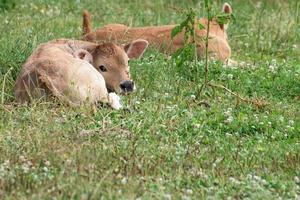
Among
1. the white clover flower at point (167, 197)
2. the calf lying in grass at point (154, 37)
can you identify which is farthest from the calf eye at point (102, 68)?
the white clover flower at point (167, 197)

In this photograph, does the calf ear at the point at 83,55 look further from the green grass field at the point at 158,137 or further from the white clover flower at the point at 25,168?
the white clover flower at the point at 25,168

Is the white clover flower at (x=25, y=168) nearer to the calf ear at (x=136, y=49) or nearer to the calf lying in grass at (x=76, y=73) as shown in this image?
the calf lying in grass at (x=76, y=73)

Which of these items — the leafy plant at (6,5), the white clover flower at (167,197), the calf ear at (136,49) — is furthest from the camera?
the leafy plant at (6,5)

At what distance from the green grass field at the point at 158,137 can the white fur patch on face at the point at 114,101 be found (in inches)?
3.0

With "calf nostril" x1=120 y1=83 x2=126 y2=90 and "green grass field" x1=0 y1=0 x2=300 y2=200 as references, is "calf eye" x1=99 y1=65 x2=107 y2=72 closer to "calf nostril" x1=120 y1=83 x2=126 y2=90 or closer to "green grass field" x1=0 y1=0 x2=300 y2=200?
"calf nostril" x1=120 y1=83 x2=126 y2=90

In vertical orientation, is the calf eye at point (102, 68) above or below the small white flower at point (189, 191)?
below

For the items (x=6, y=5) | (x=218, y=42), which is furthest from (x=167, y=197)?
(x=6, y=5)

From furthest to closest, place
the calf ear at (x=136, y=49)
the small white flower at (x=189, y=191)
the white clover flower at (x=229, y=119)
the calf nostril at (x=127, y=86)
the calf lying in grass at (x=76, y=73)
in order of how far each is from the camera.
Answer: the calf ear at (x=136, y=49) < the calf nostril at (x=127, y=86) < the calf lying in grass at (x=76, y=73) < the white clover flower at (x=229, y=119) < the small white flower at (x=189, y=191)

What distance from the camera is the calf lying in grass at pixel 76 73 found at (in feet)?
30.7

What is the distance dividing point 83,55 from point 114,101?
93 cm

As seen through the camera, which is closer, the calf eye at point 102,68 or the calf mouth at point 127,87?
the calf mouth at point 127,87

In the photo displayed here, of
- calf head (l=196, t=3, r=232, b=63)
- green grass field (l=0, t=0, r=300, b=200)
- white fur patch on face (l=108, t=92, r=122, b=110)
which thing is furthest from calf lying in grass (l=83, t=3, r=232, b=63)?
white fur patch on face (l=108, t=92, r=122, b=110)

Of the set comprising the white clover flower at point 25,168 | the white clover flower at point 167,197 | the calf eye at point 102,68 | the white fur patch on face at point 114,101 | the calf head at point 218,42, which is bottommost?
the calf head at point 218,42

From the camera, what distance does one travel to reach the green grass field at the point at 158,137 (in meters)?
7.18
